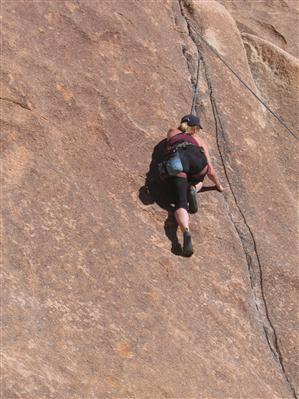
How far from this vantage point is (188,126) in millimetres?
9055

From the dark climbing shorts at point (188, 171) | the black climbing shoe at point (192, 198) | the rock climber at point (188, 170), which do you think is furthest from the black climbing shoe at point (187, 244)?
the black climbing shoe at point (192, 198)

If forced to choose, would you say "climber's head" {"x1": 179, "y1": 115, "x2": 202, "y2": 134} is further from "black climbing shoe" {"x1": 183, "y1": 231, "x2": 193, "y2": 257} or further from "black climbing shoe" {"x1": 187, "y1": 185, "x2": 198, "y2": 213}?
"black climbing shoe" {"x1": 183, "y1": 231, "x2": 193, "y2": 257}

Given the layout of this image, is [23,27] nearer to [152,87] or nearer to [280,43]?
[152,87]

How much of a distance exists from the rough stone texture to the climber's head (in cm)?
37

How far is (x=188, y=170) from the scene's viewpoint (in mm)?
8656

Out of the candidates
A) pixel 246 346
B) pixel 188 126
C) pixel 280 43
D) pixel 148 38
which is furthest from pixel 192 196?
pixel 280 43

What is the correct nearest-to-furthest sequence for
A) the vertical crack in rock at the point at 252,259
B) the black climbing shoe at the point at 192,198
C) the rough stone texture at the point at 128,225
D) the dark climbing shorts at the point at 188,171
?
the rough stone texture at the point at 128,225 < the vertical crack in rock at the point at 252,259 < the dark climbing shorts at the point at 188,171 < the black climbing shoe at the point at 192,198

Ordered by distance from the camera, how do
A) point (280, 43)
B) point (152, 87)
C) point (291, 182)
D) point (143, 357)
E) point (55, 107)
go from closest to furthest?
point (143, 357), point (55, 107), point (152, 87), point (291, 182), point (280, 43)

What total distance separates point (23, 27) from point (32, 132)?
1.66 meters

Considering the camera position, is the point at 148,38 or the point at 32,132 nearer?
the point at 32,132

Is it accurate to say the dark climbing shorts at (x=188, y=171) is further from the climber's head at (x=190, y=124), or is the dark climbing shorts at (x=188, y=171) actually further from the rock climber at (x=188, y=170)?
the climber's head at (x=190, y=124)

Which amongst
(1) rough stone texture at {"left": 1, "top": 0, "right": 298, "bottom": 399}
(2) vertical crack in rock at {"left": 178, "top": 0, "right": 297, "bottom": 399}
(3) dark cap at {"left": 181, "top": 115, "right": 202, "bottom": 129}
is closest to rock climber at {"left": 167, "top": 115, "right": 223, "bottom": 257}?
(3) dark cap at {"left": 181, "top": 115, "right": 202, "bottom": 129}

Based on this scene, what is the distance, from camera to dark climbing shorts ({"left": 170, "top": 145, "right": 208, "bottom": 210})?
334 inches

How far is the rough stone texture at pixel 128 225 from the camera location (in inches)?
271
